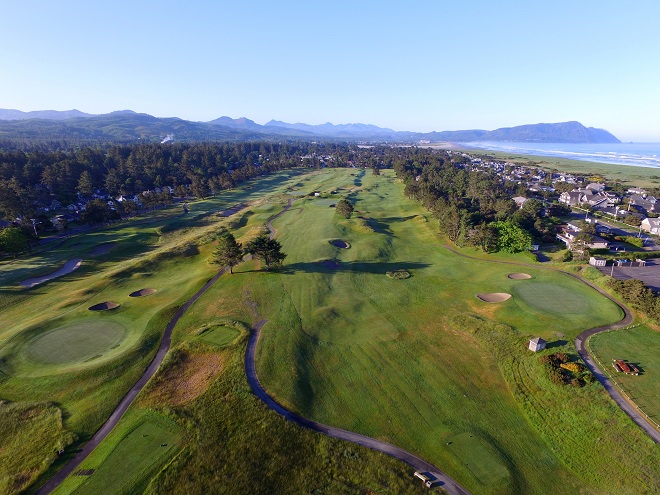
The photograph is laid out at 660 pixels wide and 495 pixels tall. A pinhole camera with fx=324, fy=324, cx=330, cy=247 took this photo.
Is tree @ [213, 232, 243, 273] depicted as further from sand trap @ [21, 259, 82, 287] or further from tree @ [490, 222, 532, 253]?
tree @ [490, 222, 532, 253]

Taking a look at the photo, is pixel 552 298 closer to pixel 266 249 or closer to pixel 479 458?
pixel 479 458

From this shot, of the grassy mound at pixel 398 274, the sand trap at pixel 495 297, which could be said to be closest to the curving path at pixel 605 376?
the sand trap at pixel 495 297

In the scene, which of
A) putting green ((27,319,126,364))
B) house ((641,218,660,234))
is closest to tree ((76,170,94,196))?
putting green ((27,319,126,364))

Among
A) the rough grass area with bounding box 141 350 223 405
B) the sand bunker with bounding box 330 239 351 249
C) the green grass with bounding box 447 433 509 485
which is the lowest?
the rough grass area with bounding box 141 350 223 405

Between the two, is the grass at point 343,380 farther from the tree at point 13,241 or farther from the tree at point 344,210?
the tree at point 344,210

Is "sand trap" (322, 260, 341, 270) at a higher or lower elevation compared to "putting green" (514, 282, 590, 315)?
lower

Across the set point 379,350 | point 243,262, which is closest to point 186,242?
point 243,262

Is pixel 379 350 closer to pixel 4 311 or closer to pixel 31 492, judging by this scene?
pixel 31 492
